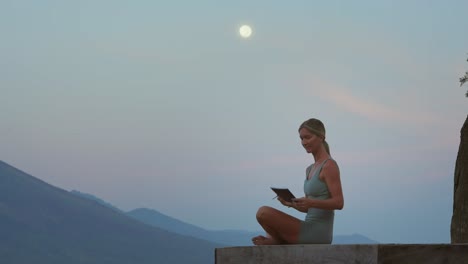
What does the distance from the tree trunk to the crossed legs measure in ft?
39.3

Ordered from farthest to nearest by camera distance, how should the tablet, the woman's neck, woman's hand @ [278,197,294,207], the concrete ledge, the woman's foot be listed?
the woman's neck → the woman's foot → woman's hand @ [278,197,294,207] → the tablet → the concrete ledge

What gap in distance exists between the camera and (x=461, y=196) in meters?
20.0

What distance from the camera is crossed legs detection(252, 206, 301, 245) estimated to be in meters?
8.16

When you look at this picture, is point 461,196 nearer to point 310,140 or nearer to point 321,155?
point 321,155

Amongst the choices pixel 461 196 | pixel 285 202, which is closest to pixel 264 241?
pixel 285 202

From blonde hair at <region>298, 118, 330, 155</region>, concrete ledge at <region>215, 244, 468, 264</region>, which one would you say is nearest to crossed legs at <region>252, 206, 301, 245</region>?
concrete ledge at <region>215, 244, 468, 264</region>

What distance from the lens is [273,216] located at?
8266 mm

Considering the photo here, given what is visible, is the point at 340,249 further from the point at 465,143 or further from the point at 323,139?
the point at 465,143

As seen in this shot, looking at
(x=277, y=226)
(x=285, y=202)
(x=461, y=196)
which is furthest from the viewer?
(x=461, y=196)

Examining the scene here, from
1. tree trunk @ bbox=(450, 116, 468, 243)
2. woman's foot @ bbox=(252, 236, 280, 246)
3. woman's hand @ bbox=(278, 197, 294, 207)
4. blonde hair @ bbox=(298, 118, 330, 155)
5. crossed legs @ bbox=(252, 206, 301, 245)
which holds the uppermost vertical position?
tree trunk @ bbox=(450, 116, 468, 243)

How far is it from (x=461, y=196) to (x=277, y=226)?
12.9m

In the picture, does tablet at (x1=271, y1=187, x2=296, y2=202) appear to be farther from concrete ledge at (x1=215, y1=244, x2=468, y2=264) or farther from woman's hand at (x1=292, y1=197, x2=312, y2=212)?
concrete ledge at (x1=215, y1=244, x2=468, y2=264)

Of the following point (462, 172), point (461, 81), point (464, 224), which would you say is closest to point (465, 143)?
point (462, 172)

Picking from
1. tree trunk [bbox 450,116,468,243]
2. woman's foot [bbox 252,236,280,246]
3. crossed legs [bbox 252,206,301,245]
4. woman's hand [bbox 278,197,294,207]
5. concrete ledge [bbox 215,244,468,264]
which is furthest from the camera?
tree trunk [bbox 450,116,468,243]
